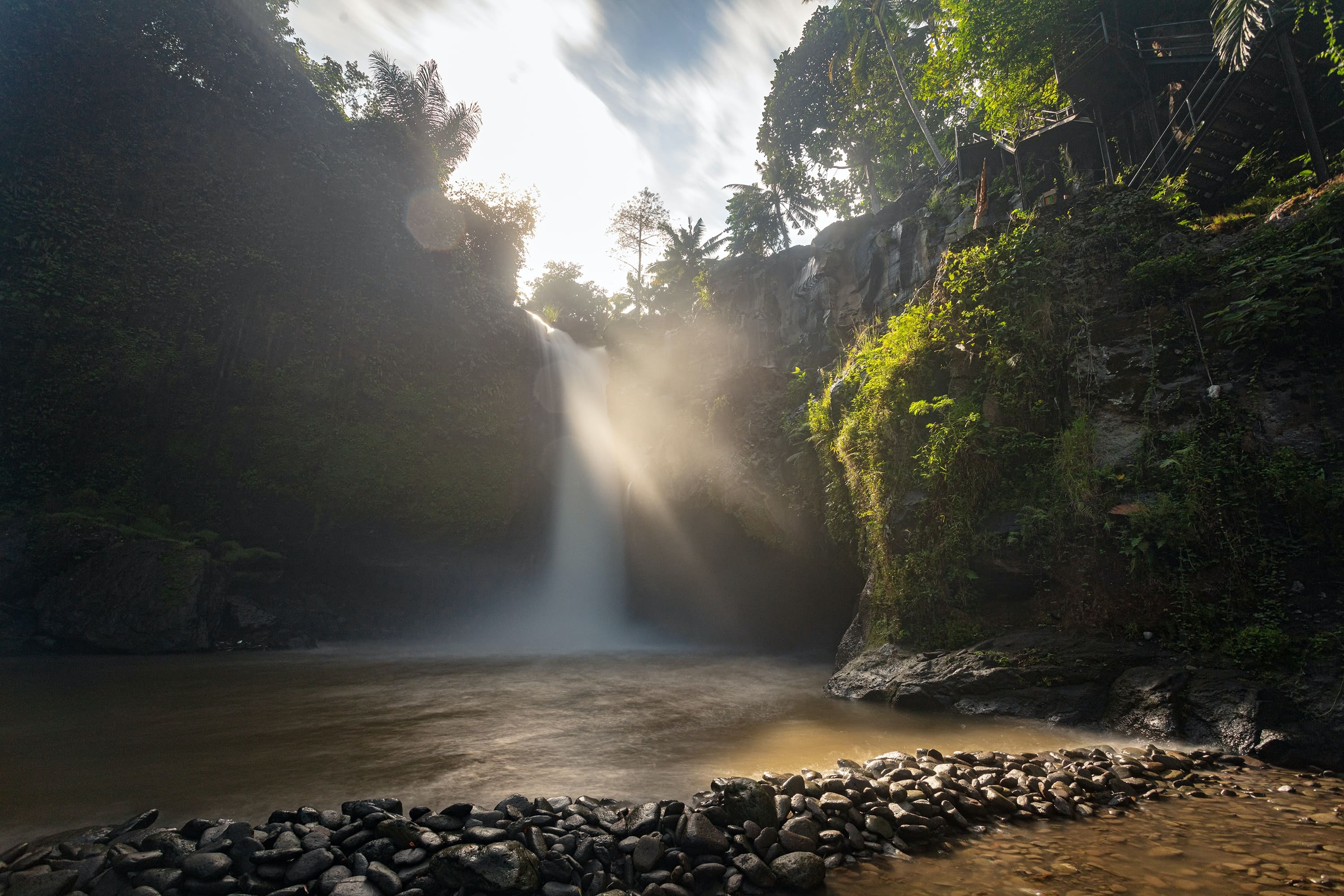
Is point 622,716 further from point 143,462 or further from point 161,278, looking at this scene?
point 161,278

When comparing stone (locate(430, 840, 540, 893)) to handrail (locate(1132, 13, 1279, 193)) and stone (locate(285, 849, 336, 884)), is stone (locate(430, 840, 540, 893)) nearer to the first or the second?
stone (locate(285, 849, 336, 884))

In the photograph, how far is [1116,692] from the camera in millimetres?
6195

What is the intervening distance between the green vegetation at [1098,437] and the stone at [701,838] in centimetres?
553

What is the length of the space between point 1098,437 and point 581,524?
49.8 feet

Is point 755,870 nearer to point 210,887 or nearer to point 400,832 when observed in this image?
point 400,832

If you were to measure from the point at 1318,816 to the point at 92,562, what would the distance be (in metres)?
18.8

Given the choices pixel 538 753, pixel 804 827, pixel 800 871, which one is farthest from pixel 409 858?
pixel 538 753

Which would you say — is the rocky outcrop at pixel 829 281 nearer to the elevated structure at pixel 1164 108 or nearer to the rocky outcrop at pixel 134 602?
the elevated structure at pixel 1164 108

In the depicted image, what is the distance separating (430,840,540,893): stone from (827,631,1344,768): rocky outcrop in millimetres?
5627

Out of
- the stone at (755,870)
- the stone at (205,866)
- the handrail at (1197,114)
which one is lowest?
the stone at (755,870)

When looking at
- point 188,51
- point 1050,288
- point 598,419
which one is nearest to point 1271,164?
point 1050,288

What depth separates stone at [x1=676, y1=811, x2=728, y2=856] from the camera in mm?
3508

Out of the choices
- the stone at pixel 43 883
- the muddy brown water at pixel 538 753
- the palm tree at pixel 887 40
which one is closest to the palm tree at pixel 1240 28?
the palm tree at pixel 887 40

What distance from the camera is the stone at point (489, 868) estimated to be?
313 centimetres
